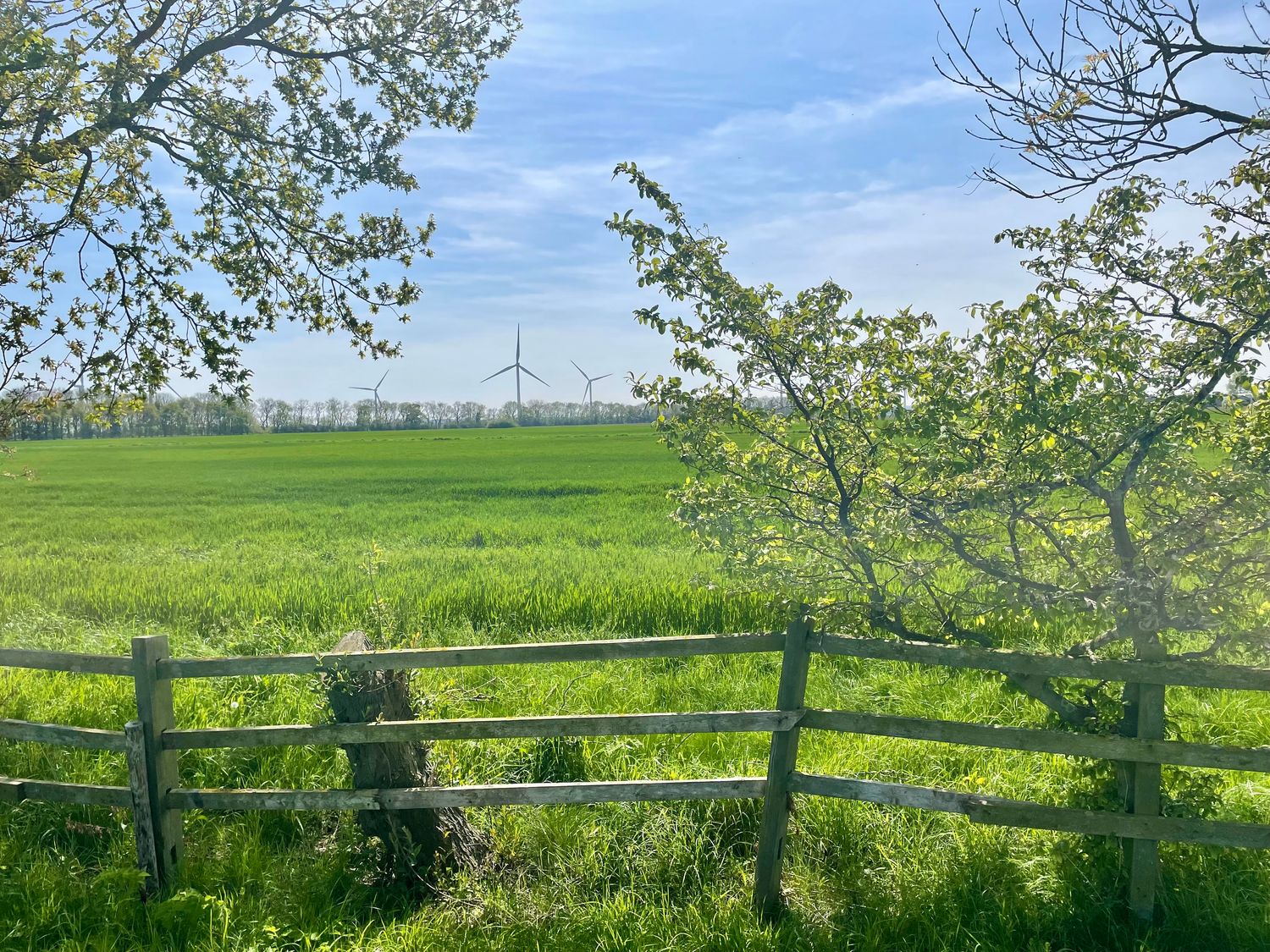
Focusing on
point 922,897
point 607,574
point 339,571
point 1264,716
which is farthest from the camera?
point 339,571

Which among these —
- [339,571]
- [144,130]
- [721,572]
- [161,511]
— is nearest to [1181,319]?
[721,572]

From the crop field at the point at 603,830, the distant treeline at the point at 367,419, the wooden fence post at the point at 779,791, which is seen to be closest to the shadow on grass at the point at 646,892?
the crop field at the point at 603,830

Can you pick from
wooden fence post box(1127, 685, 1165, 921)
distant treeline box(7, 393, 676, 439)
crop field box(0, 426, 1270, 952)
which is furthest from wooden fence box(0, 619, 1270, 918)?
distant treeline box(7, 393, 676, 439)

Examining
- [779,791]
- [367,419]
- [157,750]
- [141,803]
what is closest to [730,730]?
[779,791]

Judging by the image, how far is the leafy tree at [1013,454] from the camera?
3537 mm

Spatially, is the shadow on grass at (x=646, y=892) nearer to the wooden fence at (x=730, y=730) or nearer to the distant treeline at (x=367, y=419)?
the wooden fence at (x=730, y=730)

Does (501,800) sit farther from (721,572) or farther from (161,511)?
(161,511)

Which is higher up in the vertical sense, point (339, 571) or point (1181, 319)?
point (1181, 319)

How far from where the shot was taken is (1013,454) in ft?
12.5

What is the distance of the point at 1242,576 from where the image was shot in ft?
11.6

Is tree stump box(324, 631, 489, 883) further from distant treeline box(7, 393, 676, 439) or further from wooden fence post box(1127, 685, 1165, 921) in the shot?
distant treeline box(7, 393, 676, 439)

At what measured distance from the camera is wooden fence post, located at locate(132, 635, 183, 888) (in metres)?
4.06

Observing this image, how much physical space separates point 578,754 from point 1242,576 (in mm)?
3855

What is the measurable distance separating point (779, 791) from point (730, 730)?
16.2 inches
